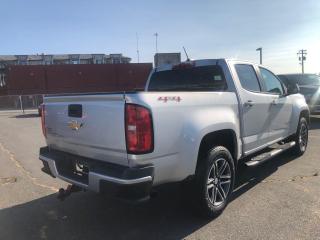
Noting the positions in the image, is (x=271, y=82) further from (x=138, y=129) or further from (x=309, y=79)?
(x=309, y=79)

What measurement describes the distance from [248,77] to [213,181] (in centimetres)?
195

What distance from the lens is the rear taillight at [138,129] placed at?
3.78 metres

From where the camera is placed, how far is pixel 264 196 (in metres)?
5.48

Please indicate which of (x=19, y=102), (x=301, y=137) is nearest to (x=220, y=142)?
(x=301, y=137)

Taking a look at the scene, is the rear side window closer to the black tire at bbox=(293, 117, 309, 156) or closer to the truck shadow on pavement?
the truck shadow on pavement

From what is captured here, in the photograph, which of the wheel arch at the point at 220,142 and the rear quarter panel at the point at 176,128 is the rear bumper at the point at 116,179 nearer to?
A: the rear quarter panel at the point at 176,128

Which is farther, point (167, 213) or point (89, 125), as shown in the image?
point (167, 213)

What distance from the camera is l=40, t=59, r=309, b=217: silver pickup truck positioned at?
3832 millimetres

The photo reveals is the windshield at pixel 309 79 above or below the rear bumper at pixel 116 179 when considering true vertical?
above

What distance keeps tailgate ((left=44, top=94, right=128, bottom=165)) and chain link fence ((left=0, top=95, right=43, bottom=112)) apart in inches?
1170

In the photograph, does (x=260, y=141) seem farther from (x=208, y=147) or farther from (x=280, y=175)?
(x=208, y=147)

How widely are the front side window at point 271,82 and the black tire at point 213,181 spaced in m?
2.02

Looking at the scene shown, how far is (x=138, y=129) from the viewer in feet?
12.4

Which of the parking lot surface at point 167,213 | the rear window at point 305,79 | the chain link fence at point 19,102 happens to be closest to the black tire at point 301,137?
the parking lot surface at point 167,213
